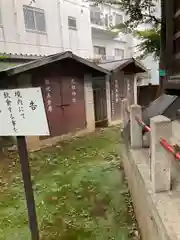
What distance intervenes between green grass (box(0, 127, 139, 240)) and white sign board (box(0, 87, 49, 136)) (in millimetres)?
1798

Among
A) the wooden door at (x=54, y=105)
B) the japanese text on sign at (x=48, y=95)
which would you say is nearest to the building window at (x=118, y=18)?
the wooden door at (x=54, y=105)

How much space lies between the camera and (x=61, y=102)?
8.86m

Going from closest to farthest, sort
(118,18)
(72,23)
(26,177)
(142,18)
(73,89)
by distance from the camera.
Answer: (26,177)
(142,18)
(73,89)
(72,23)
(118,18)

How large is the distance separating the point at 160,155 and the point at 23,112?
61.7 inches

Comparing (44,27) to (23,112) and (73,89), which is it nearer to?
(73,89)

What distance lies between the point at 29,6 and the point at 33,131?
11457 millimetres

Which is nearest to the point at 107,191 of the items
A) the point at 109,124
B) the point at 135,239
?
the point at 135,239

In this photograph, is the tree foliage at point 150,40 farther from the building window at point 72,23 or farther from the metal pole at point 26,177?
the metal pole at point 26,177

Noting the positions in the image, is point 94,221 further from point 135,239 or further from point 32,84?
point 32,84

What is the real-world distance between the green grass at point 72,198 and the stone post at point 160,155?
1.27 metres

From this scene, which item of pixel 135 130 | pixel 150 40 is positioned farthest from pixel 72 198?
pixel 150 40

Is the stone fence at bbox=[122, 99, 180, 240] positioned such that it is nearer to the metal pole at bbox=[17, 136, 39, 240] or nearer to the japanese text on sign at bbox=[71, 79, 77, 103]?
the metal pole at bbox=[17, 136, 39, 240]

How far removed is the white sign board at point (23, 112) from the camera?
8.33ft

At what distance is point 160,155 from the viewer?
239 cm
